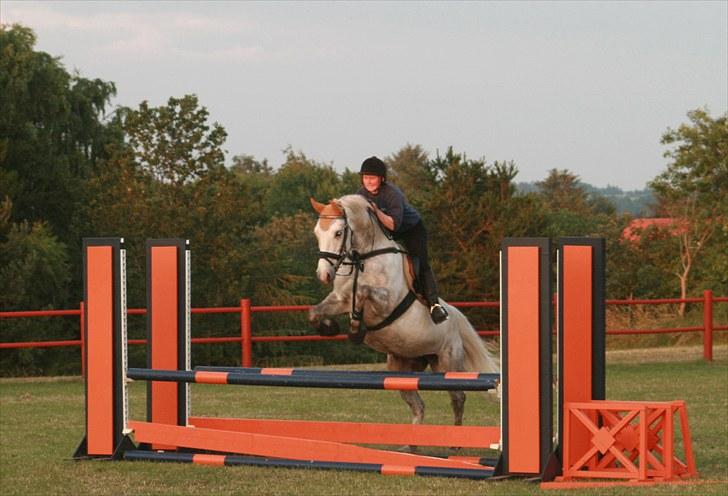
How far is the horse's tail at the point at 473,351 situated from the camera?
899 centimetres

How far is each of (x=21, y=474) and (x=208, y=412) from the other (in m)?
5.26

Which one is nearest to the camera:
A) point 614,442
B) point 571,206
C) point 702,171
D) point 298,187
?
point 614,442

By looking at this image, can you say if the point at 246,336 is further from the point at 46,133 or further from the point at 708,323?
the point at 46,133

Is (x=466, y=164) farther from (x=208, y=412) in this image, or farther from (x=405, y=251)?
(x=405, y=251)

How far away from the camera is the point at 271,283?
44.8 metres

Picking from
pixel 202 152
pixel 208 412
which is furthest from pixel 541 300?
pixel 202 152

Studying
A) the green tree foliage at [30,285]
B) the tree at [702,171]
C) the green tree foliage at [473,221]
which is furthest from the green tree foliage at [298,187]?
the green tree foliage at [30,285]

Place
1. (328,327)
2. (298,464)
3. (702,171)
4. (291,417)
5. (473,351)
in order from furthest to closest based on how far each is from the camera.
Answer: (702,171), (291,417), (473,351), (328,327), (298,464)

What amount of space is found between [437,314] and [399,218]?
2.26ft

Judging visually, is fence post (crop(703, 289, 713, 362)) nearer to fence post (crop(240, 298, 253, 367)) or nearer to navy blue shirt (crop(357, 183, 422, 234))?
fence post (crop(240, 298, 253, 367))

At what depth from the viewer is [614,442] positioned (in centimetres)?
704

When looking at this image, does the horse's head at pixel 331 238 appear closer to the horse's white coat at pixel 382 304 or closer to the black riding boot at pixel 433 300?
the horse's white coat at pixel 382 304

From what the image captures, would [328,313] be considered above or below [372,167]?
below

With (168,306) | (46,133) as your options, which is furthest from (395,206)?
(46,133)
